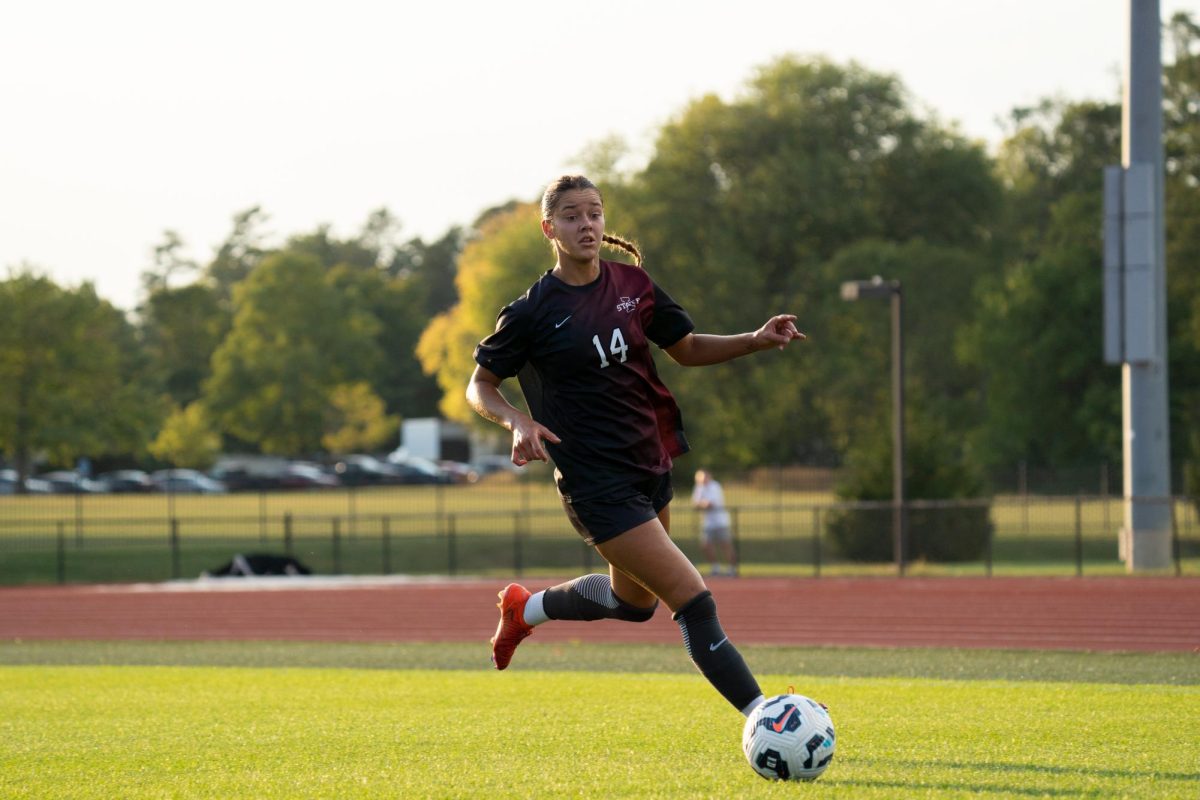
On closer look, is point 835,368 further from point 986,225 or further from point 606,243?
point 606,243

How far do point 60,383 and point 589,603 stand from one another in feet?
177

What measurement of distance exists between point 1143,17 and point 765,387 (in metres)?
29.7

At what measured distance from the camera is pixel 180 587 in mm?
27359

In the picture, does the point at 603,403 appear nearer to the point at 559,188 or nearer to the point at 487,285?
the point at 559,188

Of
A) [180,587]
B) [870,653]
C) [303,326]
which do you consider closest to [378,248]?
[303,326]

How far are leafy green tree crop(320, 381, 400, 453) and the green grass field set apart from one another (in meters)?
80.5

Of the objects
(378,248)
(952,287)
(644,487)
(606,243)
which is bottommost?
Answer: (644,487)

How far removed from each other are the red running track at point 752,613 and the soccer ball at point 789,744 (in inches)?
404

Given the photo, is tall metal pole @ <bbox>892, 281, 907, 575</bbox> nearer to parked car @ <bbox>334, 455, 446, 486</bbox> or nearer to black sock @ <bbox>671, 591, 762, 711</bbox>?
black sock @ <bbox>671, 591, 762, 711</bbox>

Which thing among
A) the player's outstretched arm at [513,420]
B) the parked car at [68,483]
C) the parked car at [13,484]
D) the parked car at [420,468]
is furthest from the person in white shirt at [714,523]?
the parked car at [13,484]

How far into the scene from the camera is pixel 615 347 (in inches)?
249

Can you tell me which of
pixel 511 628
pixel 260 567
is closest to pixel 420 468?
pixel 260 567

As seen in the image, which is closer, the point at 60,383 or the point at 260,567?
the point at 260,567

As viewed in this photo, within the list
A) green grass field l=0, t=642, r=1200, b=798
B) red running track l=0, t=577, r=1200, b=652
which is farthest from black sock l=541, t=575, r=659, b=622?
red running track l=0, t=577, r=1200, b=652
